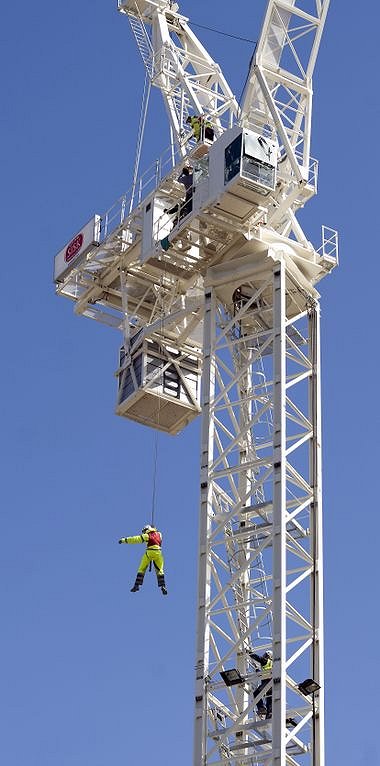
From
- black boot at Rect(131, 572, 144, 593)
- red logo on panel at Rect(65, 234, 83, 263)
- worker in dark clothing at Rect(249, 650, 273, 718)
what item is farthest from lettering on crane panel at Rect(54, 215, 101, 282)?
worker in dark clothing at Rect(249, 650, 273, 718)

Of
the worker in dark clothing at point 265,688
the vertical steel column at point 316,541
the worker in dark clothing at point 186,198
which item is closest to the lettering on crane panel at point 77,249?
the worker in dark clothing at point 186,198

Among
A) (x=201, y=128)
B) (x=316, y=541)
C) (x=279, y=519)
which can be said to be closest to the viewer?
(x=279, y=519)

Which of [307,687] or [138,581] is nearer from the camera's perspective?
[307,687]

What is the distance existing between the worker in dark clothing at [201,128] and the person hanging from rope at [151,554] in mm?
11621

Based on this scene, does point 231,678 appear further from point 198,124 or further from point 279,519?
point 198,124

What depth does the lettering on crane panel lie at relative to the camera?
61469mm

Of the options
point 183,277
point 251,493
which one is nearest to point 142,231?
point 183,277

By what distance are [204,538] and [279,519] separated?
105 inches

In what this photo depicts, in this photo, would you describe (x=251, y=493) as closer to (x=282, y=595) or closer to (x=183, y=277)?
(x=282, y=595)

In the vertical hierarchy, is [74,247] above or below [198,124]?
below

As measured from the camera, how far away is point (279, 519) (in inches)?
2025

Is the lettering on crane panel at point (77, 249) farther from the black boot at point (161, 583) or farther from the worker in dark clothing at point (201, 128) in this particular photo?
the black boot at point (161, 583)

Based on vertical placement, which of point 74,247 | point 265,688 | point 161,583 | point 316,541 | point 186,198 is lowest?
point 265,688

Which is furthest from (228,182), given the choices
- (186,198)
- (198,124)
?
(198,124)
